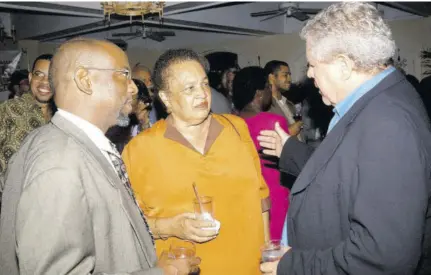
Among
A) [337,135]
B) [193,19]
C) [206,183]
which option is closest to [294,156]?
[206,183]

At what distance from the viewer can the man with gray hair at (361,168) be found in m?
1.18

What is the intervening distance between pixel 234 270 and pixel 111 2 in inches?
203

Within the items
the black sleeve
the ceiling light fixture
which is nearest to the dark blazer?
the black sleeve

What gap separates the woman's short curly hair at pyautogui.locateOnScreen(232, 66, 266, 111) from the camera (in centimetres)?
331

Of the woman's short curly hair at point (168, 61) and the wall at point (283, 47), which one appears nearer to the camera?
the woman's short curly hair at point (168, 61)

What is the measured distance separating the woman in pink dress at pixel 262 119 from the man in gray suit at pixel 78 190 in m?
1.68

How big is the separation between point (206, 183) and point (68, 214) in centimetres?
92

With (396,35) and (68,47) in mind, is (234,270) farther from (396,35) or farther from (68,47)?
(396,35)

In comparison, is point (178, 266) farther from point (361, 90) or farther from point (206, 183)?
point (361, 90)

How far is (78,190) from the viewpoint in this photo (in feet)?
3.62

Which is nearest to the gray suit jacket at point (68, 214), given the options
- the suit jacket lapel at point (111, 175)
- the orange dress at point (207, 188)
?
the suit jacket lapel at point (111, 175)

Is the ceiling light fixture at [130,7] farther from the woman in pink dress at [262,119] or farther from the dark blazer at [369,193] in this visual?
the dark blazer at [369,193]

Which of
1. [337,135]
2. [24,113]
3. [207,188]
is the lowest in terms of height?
[207,188]

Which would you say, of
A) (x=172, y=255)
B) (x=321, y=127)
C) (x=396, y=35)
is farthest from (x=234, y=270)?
(x=396, y=35)
